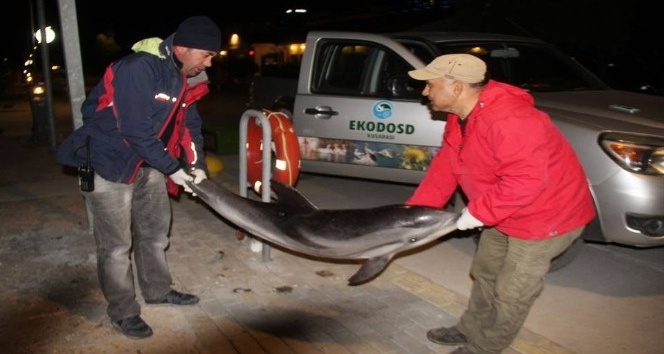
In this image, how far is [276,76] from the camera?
8062 millimetres

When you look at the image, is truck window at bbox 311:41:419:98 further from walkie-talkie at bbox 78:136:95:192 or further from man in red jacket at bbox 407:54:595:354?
walkie-talkie at bbox 78:136:95:192

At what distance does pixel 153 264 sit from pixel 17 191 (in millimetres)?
4463

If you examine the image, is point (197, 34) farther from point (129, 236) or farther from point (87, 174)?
point (129, 236)

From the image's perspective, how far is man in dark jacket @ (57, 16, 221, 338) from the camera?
3285mm

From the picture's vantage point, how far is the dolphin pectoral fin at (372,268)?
323 cm

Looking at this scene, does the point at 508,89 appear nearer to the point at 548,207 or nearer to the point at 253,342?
the point at 548,207

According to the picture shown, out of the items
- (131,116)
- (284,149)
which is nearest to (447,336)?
(284,149)

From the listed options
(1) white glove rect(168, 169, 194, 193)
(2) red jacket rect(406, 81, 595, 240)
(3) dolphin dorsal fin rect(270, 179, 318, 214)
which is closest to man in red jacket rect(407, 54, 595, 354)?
(2) red jacket rect(406, 81, 595, 240)

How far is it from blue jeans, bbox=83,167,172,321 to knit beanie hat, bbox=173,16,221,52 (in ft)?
3.02

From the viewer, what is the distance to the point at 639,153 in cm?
430

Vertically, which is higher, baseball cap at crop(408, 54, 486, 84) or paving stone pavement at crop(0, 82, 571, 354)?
baseball cap at crop(408, 54, 486, 84)

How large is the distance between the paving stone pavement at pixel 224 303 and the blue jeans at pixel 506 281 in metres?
0.40

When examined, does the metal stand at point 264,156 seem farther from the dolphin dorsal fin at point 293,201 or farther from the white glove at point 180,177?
the white glove at point 180,177

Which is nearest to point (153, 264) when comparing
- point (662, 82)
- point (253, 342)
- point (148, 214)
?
point (148, 214)
